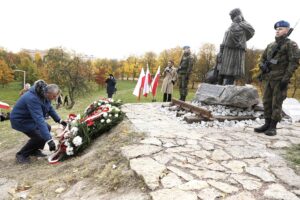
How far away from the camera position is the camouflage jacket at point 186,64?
1009cm

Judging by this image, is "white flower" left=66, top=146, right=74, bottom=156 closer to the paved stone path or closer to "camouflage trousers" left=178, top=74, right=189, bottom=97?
the paved stone path

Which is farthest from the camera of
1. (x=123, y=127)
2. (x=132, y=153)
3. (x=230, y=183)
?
(x=123, y=127)

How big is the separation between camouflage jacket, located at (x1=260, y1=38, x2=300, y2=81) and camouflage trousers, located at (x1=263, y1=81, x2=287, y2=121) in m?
0.16

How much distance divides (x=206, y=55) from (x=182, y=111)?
3375cm

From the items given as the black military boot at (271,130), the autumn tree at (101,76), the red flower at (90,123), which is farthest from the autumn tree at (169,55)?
the red flower at (90,123)

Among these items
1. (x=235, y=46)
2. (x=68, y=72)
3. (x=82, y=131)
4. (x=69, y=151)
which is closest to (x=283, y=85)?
(x=235, y=46)

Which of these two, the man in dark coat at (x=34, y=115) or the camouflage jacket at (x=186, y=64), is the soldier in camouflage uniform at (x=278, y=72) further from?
the camouflage jacket at (x=186, y=64)

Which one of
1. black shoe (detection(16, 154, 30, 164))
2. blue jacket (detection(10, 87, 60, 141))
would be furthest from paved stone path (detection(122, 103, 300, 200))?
black shoe (detection(16, 154, 30, 164))

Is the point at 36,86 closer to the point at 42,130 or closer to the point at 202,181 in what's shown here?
the point at 42,130

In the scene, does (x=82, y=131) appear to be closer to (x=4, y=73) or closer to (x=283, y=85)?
(x=283, y=85)

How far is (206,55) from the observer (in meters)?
40.2

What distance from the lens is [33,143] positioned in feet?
17.6

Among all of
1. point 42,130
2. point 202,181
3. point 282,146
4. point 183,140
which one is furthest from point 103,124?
point 282,146

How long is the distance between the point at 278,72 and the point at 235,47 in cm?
276
